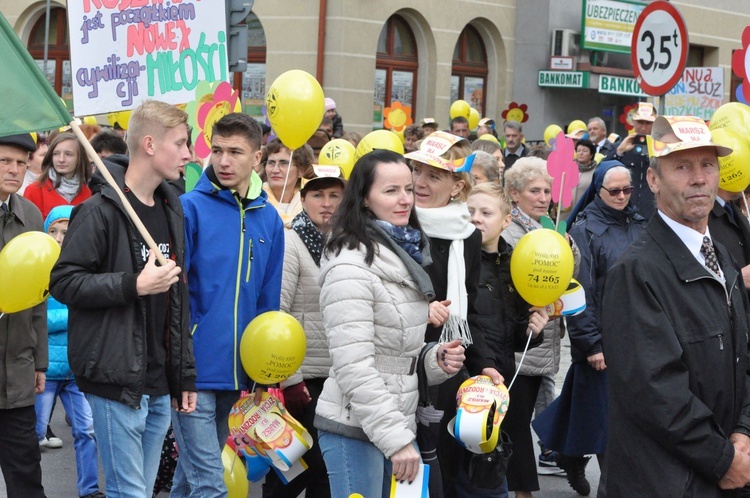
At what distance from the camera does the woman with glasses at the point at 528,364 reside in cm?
659

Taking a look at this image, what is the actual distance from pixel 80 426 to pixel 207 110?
204 cm

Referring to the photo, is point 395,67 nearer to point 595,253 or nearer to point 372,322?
point 595,253

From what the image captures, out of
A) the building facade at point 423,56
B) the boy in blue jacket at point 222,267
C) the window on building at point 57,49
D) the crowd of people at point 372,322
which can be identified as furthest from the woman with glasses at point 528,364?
the window on building at point 57,49

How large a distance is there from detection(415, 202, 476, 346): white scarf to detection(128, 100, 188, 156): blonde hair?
50.6 inches

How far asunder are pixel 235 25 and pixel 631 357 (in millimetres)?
6332

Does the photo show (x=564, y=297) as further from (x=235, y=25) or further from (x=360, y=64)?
(x=360, y=64)

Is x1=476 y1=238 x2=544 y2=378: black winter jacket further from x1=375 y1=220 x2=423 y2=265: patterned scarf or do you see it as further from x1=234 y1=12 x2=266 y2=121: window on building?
x1=234 y1=12 x2=266 y2=121: window on building

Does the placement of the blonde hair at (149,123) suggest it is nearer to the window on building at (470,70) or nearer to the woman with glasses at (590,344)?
the woman with glasses at (590,344)

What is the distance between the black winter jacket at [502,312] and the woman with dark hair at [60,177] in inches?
148

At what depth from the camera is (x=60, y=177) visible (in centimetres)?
860

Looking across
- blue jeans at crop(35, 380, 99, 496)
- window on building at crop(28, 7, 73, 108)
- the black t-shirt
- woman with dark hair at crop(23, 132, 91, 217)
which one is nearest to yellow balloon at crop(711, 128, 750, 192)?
the black t-shirt

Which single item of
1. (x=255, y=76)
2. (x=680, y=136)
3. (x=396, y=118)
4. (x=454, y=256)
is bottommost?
(x=454, y=256)

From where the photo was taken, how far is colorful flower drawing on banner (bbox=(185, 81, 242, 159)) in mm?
6945

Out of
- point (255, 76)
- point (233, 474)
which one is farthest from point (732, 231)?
point (255, 76)
